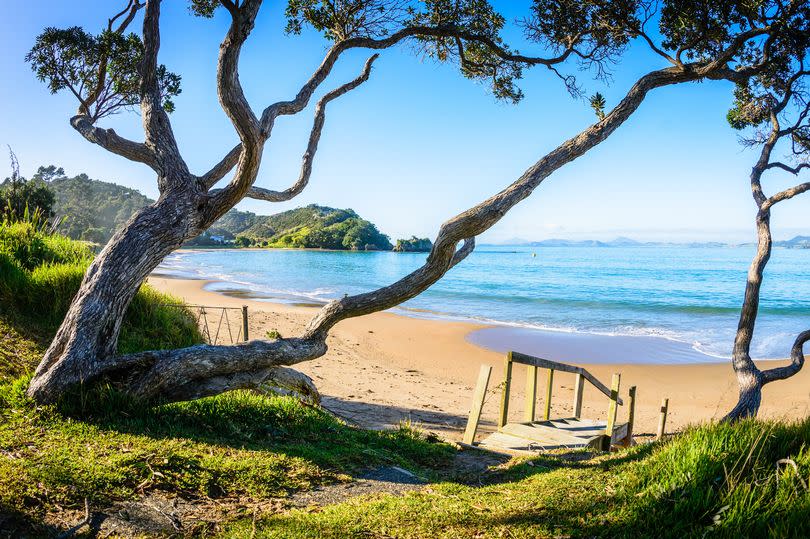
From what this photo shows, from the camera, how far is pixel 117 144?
6480 millimetres

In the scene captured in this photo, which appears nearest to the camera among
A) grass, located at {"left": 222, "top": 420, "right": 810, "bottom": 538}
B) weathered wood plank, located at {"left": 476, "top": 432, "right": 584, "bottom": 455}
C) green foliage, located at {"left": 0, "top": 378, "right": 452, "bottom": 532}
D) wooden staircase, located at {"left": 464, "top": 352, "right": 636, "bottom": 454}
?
grass, located at {"left": 222, "top": 420, "right": 810, "bottom": 538}

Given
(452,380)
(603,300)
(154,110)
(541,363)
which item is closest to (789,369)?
(541,363)

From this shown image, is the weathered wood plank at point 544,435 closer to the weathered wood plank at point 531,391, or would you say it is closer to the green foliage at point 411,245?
the weathered wood plank at point 531,391

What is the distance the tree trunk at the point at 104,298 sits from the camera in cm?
488

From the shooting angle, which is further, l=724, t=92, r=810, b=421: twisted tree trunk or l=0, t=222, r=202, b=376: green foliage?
l=724, t=92, r=810, b=421: twisted tree trunk

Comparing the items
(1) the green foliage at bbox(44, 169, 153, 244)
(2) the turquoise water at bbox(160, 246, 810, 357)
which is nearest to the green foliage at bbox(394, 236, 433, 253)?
(1) the green foliage at bbox(44, 169, 153, 244)

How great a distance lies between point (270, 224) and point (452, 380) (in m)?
125

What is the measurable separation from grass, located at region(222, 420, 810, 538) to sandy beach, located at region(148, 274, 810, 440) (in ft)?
17.6

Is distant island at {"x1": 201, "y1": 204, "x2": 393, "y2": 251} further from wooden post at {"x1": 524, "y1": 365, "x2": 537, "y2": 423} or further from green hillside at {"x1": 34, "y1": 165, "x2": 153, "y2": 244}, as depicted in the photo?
wooden post at {"x1": 524, "y1": 365, "x2": 537, "y2": 423}

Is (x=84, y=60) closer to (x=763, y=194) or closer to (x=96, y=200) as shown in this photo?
(x=763, y=194)

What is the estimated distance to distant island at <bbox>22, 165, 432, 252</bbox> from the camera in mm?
103000

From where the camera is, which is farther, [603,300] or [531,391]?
[603,300]

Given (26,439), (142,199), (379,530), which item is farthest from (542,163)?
(142,199)

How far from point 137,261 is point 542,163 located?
15.1 feet
